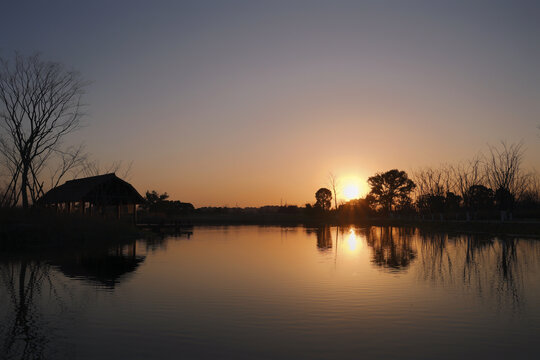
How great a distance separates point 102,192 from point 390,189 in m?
74.0

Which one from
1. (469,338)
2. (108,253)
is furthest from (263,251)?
(469,338)

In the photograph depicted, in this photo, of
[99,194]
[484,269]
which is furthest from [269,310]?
[99,194]

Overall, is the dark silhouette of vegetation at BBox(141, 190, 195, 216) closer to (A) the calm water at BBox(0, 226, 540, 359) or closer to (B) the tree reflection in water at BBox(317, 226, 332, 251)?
(B) the tree reflection in water at BBox(317, 226, 332, 251)

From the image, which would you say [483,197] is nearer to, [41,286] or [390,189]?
[390,189]

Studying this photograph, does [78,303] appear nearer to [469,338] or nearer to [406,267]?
[469,338]

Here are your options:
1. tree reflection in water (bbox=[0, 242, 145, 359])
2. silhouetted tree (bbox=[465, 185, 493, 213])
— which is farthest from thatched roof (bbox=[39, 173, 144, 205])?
silhouetted tree (bbox=[465, 185, 493, 213])

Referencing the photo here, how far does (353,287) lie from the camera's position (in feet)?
50.8

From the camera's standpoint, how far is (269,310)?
12055 millimetres

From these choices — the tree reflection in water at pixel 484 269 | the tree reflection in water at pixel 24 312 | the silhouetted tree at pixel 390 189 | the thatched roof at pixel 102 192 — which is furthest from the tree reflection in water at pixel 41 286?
the silhouetted tree at pixel 390 189

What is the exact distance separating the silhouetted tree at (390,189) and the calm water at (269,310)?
267 ft

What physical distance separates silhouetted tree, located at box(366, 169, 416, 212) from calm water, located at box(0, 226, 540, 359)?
81.3 metres

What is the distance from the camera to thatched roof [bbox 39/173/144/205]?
42356 millimetres

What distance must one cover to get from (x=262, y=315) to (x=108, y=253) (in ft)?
59.5

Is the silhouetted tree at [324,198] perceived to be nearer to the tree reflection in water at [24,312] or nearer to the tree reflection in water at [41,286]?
the tree reflection in water at [41,286]
